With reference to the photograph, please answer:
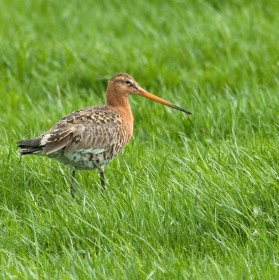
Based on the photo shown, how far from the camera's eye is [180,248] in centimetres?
565

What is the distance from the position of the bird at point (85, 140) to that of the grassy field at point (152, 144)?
138 mm

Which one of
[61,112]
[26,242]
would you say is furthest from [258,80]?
[26,242]

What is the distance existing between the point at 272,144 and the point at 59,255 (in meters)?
2.20

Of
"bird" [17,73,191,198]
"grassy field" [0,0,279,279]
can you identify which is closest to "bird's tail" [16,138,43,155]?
"bird" [17,73,191,198]

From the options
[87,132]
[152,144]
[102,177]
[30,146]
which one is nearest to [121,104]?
[152,144]

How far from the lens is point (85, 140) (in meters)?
7.04

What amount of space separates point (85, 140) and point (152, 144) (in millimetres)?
978

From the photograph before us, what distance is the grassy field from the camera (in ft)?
18.1

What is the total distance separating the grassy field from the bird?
0.14 m

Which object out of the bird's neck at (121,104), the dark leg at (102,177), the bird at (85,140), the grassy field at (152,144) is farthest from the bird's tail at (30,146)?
the bird's neck at (121,104)

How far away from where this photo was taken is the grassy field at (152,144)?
5516mm

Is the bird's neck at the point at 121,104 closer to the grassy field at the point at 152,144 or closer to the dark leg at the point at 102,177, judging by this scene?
the grassy field at the point at 152,144

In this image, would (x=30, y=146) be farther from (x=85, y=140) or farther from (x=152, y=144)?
(x=152, y=144)

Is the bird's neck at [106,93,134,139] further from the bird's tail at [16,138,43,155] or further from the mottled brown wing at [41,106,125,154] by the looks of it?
the bird's tail at [16,138,43,155]
